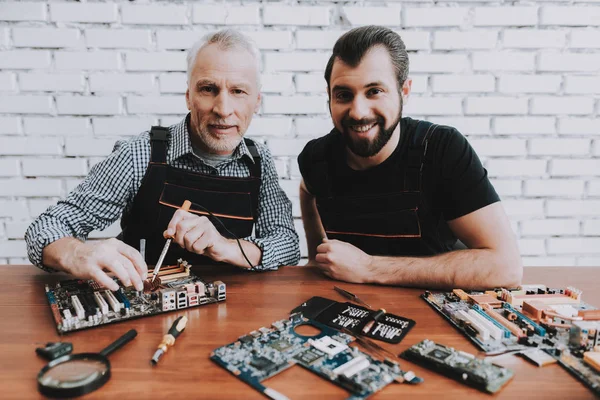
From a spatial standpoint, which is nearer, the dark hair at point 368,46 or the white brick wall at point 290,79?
the dark hair at point 368,46

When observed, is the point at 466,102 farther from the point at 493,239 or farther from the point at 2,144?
the point at 2,144

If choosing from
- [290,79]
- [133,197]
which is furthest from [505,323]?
[290,79]

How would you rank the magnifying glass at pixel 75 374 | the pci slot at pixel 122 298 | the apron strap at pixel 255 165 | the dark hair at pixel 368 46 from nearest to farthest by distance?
the magnifying glass at pixel 75 374, the pci slot at pixel 122 298, the dark hair at pixel 368 46, the apron strap at pixel 255 165

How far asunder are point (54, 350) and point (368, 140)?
45.7 inches

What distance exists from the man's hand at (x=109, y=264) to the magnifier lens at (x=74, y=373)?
0.90ft

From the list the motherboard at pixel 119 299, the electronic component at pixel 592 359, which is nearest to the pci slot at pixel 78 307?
the motherboard at pixel 119 299

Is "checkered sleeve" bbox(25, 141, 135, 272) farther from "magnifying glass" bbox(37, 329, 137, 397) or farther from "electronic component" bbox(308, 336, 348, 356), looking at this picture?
"electronic component" bbox(308, 336, 348, 356)

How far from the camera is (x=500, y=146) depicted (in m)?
2.20

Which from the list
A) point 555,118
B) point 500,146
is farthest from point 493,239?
point 555,118

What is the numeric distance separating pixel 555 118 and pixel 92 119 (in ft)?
7.57

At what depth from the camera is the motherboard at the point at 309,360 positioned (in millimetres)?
807

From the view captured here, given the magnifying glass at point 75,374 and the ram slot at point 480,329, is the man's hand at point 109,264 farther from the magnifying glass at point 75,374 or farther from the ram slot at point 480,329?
the ram slot at point 480,329

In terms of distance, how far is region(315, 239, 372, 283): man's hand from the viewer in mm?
1345

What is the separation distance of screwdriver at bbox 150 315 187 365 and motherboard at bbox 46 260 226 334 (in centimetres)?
10
